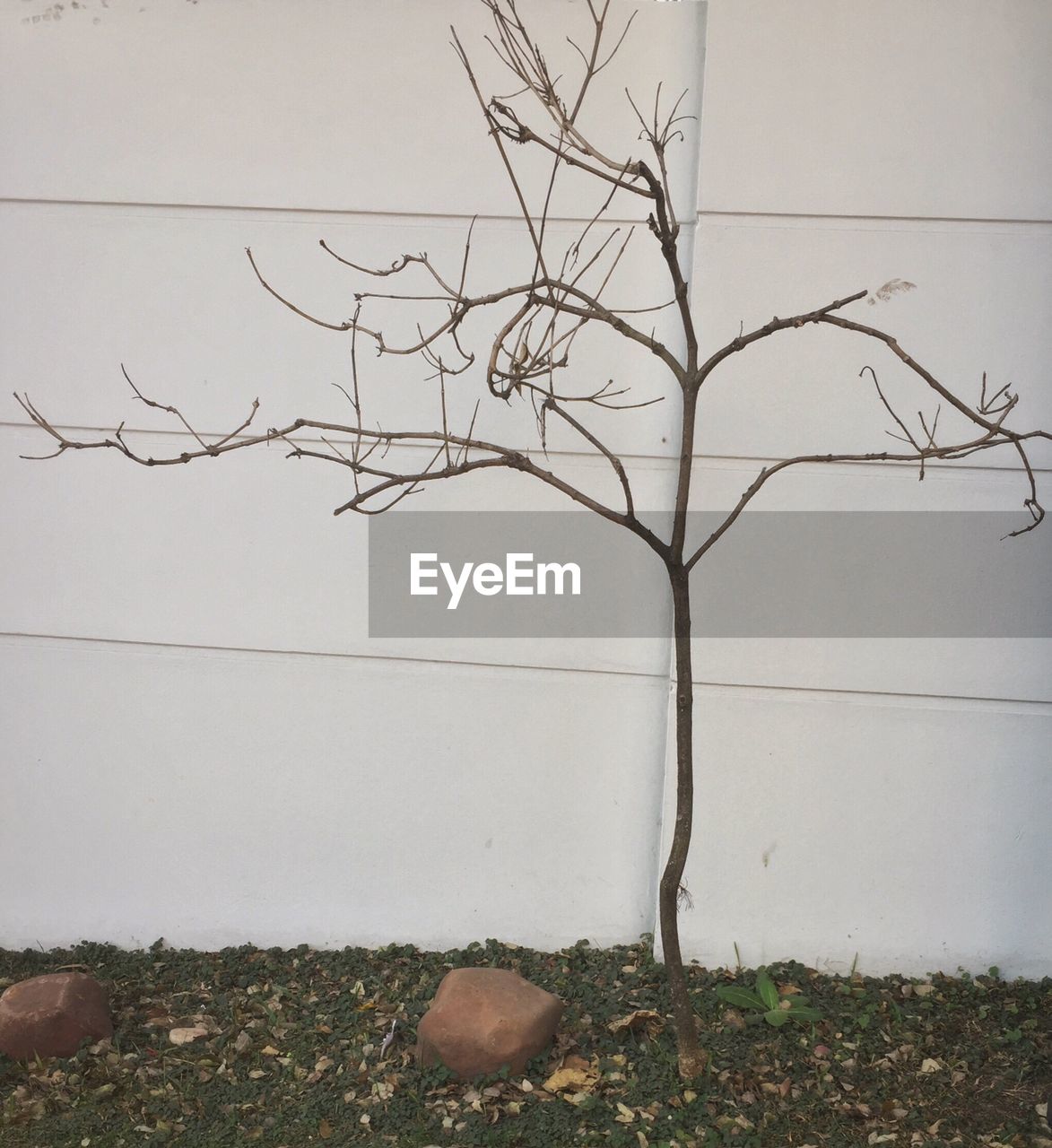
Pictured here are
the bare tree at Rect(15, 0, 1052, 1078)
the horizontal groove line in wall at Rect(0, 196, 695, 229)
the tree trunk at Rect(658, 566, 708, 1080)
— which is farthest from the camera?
the horizontal groove line in wall at Rect(0, 196, 695, 229)

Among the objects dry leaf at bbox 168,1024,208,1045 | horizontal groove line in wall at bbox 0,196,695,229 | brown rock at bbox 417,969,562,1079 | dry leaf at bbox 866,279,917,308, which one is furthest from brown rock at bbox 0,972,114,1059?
dry leaf at bbox 866,279,917,308

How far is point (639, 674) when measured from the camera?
2.43 m

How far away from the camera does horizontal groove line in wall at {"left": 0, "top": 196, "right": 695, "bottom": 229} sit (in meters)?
2.32

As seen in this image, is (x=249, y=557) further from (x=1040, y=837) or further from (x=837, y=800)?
(x=1040, y=837)

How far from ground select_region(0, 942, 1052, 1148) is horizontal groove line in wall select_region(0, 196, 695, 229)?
177 centimetres

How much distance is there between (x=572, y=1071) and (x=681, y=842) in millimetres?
562

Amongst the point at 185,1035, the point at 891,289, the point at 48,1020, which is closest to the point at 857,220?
the point at 891,289

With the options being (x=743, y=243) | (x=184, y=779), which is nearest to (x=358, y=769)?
(x=184, y=779)

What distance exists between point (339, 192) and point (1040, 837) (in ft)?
7.30

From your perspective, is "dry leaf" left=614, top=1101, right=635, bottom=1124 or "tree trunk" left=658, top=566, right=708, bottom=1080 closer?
"tree trunk" left=658, top=566, right=708, bottom=1080

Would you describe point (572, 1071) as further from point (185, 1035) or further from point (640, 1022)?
point (185, 1035)

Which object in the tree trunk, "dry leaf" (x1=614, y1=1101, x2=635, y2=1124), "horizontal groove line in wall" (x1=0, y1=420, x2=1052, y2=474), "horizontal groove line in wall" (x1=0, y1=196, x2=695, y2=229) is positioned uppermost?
"horizontal groove line in wall" (x1=0, y1=196, x2=695, y2=229)

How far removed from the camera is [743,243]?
87.3 inches

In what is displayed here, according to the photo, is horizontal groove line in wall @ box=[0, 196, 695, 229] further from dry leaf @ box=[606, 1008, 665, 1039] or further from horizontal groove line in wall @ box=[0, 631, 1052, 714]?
dry leaf @ box=[606, 1008, 665, 1039]
